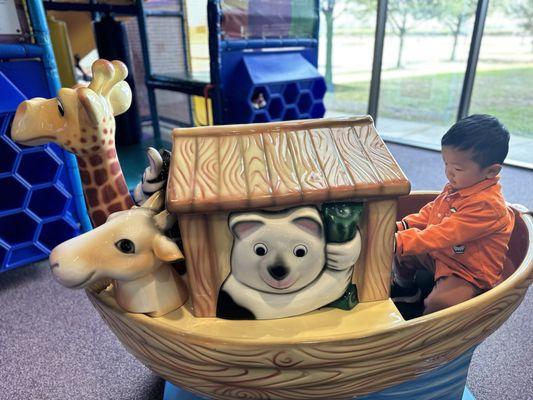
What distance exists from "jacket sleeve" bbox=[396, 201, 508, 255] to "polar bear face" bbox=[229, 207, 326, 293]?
212 mm

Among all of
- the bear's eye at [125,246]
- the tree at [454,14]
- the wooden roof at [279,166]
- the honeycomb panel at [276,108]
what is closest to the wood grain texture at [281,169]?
the wooden roof at [279,166]

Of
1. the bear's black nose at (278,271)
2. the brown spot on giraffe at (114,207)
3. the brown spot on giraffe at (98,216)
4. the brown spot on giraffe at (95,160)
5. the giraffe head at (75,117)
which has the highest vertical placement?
the giraffe head at (75,117)

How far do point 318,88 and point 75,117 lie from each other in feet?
5.46

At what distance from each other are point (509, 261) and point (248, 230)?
2.02 ft

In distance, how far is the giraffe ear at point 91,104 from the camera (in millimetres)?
582

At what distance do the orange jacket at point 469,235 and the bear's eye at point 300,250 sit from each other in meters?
0.23

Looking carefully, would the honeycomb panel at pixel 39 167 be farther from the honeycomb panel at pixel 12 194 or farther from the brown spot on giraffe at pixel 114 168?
the brown spot on giraffe at pixel 114 168

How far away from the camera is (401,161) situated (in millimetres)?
2602

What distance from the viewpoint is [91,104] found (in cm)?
59

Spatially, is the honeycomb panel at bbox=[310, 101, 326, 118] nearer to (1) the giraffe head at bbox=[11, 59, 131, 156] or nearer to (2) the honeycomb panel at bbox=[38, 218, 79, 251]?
(2) the honeycomb panel at bbox=[38, 218, 79, 251]

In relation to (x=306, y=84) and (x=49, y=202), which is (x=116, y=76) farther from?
(x=306, y=84)

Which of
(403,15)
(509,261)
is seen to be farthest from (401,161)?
(509,261)

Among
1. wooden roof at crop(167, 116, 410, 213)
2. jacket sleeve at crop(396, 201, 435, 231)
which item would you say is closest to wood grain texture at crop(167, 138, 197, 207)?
wooden roof at crop(167, 116, 410, 213)

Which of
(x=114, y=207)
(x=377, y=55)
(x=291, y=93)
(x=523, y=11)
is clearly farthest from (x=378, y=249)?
(x=523, y=11)
